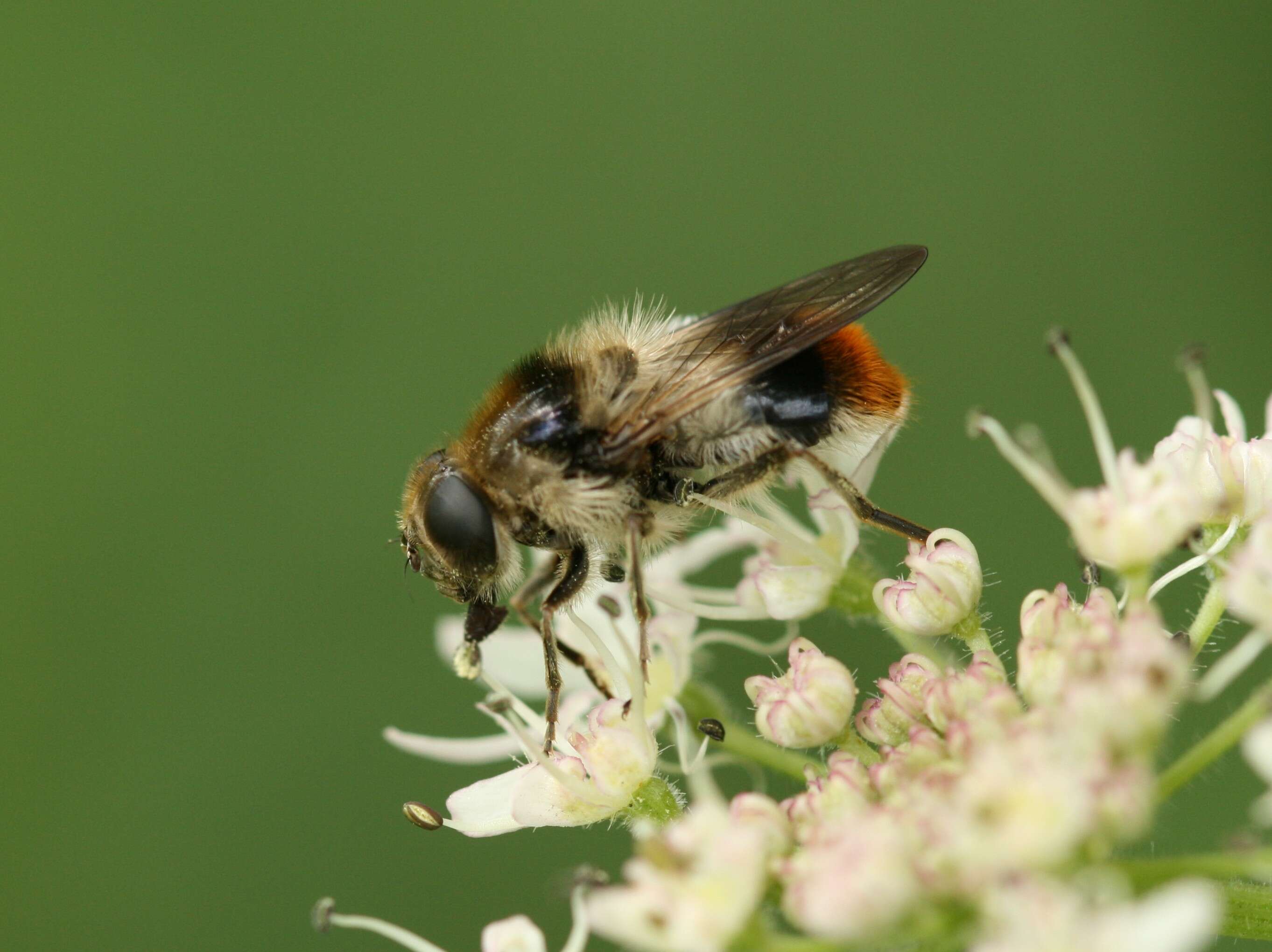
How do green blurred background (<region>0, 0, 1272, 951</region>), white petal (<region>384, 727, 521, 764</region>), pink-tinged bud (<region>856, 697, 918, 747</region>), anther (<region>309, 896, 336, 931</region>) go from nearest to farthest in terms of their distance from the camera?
pink-tinged bud (<region>856, 697, 918, 747</region>), anther (<region>309, 896, 336, 931</region>), white petal (<region>384, 727, 521, 764</region>), green blurred background (<region>0, 0, 1272, 951</region>)

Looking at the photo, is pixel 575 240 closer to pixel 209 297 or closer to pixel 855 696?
pixel 209 297

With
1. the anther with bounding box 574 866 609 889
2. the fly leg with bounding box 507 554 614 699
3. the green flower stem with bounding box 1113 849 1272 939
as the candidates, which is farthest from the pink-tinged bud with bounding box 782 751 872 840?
the fly leg with bounding box 507 554 614 699

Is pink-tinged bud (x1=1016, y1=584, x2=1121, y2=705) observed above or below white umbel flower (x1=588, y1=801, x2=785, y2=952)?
above

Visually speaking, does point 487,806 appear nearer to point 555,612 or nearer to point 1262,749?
point 555,612

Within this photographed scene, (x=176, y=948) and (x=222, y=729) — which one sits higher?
(x=222, y=729)

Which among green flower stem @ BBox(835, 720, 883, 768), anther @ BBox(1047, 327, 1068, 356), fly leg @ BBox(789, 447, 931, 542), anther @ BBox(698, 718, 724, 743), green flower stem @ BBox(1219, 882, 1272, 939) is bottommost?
green flower stem @ BBox(1219, 882, 1272, 939)

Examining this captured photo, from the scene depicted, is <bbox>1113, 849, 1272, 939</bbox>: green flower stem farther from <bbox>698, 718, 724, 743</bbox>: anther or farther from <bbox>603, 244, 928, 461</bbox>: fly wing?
<bbox>603, 244, 928, 461</bbox>: fly wing

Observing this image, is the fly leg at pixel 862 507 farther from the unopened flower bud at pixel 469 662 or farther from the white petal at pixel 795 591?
the unopened flower bud at pixel 469 662

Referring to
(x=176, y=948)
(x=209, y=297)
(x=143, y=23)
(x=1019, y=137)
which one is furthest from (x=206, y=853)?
(x=1019, y=137)
